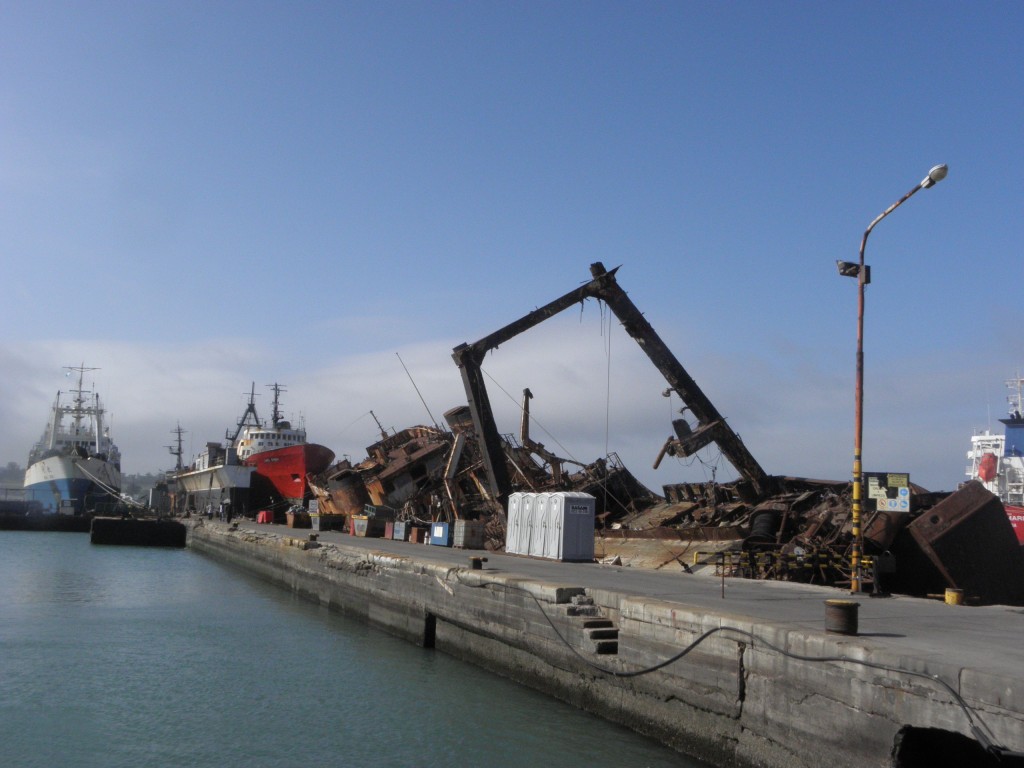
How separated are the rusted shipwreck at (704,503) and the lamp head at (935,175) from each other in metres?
6.72

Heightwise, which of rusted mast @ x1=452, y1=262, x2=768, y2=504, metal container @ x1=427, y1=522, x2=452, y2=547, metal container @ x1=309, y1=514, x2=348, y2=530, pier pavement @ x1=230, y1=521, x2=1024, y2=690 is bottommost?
metal container @ x1=309, y1=514, x2=348, y2=530

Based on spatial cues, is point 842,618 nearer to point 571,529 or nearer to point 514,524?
point 571,529

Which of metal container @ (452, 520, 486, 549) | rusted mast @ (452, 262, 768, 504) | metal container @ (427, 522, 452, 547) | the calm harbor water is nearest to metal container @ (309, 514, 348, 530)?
metal container @ (427, 522, 452, 547)

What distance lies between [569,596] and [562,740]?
9.46ft

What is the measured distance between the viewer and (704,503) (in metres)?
28.5

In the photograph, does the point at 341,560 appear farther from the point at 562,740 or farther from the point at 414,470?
the point at 414,470

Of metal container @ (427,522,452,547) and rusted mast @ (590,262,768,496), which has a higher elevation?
rusted mast @ (590,262,768,496)

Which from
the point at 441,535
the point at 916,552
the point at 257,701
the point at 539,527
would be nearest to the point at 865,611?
the point at 916,552

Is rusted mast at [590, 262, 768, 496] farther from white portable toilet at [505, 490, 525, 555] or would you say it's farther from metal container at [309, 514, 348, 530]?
Answer: metal container at [309, 514, 348, 530]

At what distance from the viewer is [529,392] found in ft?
131

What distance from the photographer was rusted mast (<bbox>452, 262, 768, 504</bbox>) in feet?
96.0

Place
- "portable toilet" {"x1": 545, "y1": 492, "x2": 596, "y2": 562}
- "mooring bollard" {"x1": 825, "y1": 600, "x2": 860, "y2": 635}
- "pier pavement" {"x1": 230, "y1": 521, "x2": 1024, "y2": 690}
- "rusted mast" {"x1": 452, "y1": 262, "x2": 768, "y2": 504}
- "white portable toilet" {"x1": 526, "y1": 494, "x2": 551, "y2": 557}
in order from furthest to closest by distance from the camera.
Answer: "rusted mast" {"x1": 452, "y1": 262, "x2": 768, "y2": 504} < "white portable toilet" {"x1": 526, "y1": 494, "x2": 551, "y2": 557} < "portable toilet" {"x1": 545, "y1": 492, "x2": 596, "y2": 562} < "mooring bollard" {"x1": 825, "y1": 600, "x2": 860, "y2": 635} < "pier pavement" {"x1": 230, "y1": 521, "x2": 1024, "y2": 690}

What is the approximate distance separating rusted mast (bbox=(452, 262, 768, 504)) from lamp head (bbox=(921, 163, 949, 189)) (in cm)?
1573

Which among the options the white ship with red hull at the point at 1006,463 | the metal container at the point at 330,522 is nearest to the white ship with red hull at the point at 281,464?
the metal container at the point at 330,522
